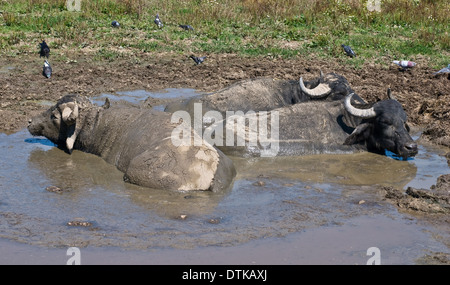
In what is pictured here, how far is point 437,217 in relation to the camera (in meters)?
6.77

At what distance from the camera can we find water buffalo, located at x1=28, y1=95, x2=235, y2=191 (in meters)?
7.18

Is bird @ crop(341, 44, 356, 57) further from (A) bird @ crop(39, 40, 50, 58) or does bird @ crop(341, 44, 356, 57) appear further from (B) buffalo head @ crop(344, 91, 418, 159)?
(A) bird @ crop(39, 40, 50, 58)

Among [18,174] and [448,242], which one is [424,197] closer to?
[448,242]

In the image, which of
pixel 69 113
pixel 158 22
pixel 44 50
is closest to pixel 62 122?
pixel 69 113

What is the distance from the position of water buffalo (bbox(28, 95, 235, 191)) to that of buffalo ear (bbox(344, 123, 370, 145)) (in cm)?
221

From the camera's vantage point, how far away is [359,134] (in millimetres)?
9375

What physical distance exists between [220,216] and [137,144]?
6.06 feet

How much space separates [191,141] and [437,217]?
2.85 metres

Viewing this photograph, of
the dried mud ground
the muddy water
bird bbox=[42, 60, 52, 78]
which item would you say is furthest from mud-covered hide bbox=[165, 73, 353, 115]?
bird bbox=[42, 60, 52, 78]

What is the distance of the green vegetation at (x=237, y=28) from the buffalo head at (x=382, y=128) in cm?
491

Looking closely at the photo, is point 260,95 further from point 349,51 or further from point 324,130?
point 349,51
